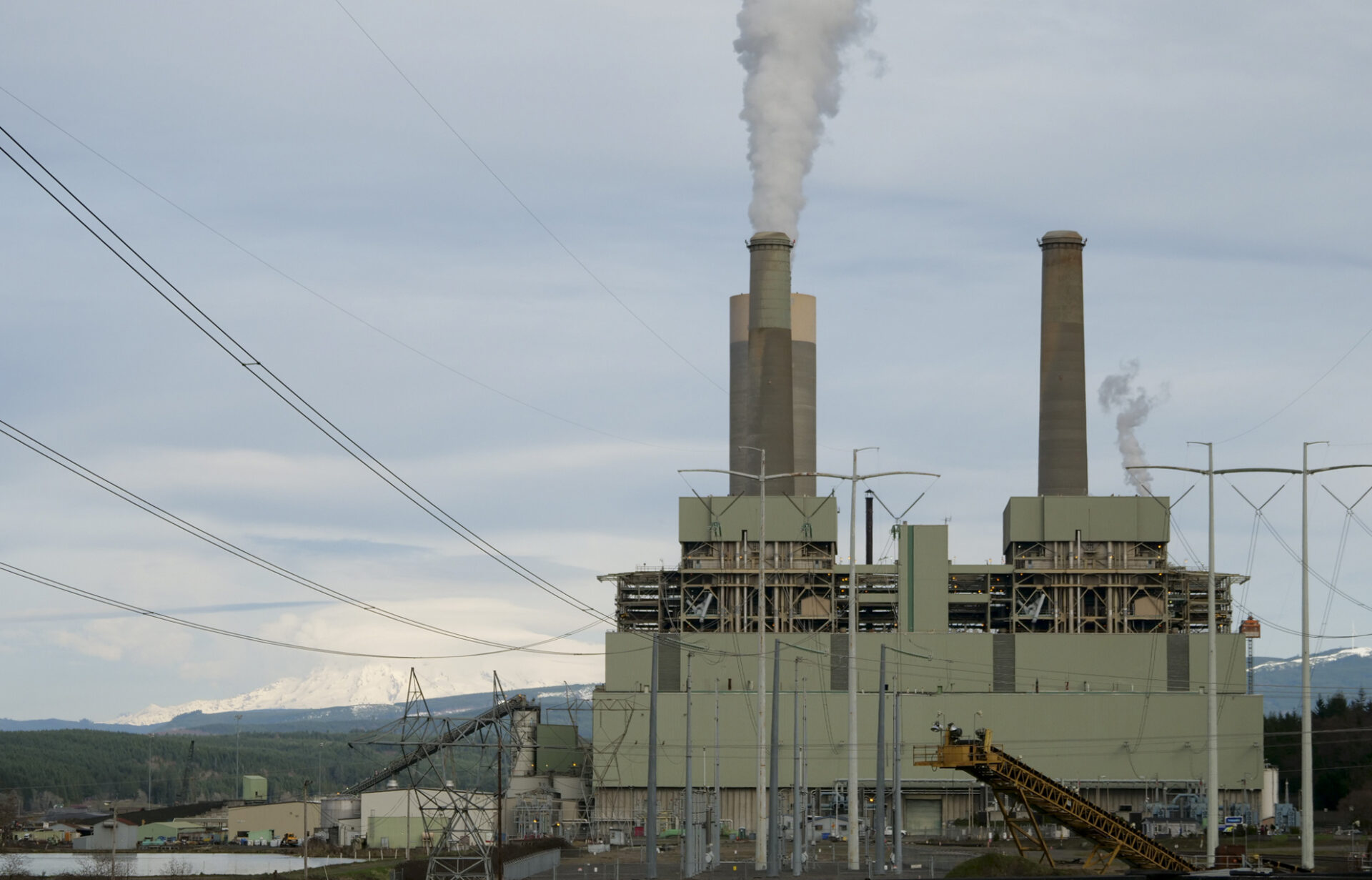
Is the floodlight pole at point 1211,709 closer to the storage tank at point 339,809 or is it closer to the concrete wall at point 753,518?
the concrete wall at point 753,518

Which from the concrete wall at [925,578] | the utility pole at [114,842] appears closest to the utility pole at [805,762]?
the concrete wall at [925,578]

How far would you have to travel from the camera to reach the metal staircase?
194ft

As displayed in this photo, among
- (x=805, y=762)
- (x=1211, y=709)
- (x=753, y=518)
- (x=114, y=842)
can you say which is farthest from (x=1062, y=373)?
(x=114, y=842)

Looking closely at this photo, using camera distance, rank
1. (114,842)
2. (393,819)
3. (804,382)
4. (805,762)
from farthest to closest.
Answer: (804,382), (393,819), (805,762), (114,842)

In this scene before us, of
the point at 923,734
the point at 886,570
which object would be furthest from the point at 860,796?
the point at 886,570

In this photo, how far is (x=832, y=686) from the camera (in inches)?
4604

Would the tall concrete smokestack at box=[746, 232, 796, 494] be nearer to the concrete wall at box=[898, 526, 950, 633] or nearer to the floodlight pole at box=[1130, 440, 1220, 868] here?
the concrete wall at box=[898, 526, 950, 633]

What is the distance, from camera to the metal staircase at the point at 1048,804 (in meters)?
59.2

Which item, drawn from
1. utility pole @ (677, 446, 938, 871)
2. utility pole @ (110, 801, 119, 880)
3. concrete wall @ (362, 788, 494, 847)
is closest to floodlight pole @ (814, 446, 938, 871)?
utility pole @ (677, 446, 938, 871)

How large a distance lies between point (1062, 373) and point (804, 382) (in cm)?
2551

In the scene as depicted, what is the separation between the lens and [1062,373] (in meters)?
116

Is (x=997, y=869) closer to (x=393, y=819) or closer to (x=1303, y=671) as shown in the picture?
(x=1303, y=671)

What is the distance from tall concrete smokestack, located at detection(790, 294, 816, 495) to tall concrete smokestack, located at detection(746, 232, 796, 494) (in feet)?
38.3

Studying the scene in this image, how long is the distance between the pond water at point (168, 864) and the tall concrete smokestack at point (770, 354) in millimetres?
40126
